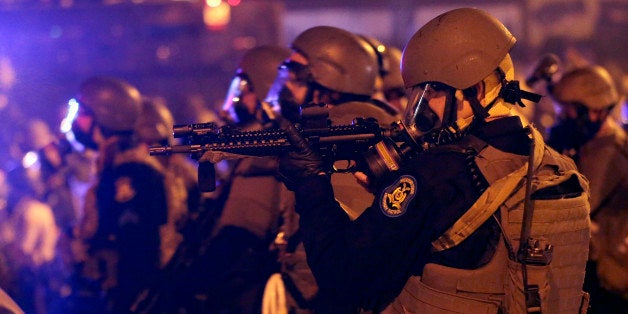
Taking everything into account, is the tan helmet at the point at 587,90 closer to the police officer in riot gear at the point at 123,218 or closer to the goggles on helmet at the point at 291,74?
the goggles on helmet at the point at 291,74

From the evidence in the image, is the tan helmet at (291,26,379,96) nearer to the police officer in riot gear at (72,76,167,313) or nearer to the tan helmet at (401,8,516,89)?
the tan helmet at (401,8,516,89)

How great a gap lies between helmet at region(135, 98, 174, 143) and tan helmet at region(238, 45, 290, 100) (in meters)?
1.47

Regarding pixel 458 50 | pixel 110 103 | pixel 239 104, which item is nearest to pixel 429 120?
pixel 458 50

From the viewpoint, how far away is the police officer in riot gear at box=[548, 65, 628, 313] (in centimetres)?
498

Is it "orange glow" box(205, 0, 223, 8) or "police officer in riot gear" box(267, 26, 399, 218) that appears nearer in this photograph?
"police officer in riot gear" box(267, 26, 399, 218)

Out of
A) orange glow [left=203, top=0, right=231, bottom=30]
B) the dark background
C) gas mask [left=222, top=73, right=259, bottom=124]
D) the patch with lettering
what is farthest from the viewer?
orange glow [left=203, top=0, right=231, bottom=30]

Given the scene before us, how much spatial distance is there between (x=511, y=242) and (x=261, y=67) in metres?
2.81

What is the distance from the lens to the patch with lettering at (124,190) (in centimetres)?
521

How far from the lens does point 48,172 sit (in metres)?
6.51

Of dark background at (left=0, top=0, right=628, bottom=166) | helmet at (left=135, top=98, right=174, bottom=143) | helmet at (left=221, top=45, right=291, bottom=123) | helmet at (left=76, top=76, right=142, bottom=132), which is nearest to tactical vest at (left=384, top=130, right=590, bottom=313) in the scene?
helmet at (left=221, top=45, right=291, bottom=123)

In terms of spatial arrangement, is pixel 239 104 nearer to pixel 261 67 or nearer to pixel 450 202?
pixel 261 67

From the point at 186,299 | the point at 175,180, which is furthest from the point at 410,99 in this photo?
the point at 175,180

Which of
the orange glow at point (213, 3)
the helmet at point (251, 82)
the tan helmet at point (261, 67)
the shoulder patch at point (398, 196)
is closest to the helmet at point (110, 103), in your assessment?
the helmet at point (251, 82)

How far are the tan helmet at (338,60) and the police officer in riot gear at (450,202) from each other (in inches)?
54.2
